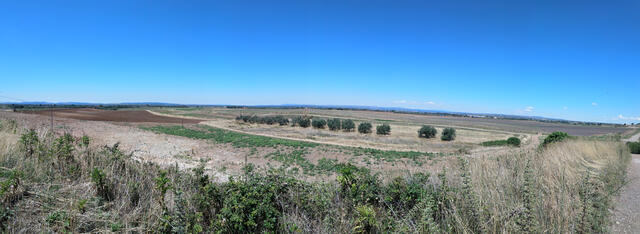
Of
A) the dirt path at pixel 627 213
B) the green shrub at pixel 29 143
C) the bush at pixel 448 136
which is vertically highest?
the green shrub at pixel 29 143

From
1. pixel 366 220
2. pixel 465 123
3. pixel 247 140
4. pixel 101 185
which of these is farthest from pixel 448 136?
pixel 465 123

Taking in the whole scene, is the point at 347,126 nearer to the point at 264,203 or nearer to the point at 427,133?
the point at 427,133

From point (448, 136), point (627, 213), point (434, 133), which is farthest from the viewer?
point (434, 133)

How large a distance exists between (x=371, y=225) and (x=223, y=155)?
18672mm

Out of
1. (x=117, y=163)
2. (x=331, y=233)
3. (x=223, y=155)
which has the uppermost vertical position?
(x=117, y=163)

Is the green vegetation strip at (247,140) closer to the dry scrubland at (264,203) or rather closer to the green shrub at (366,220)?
the dry scrubland at (264,203)

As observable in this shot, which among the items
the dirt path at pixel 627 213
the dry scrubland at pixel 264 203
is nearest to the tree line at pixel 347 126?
the dirt path at pixel 627 213

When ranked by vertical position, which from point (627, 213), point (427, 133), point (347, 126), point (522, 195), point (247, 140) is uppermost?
point (522, 195)

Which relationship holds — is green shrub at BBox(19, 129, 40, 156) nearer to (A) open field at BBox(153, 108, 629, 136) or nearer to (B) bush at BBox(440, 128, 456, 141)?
(B) bush at BBox(440, 128, 456, 141)

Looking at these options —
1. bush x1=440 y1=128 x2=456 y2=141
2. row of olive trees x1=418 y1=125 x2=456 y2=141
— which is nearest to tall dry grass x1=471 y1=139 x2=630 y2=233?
bush x1=440 y1=128 x2=456 y2=141

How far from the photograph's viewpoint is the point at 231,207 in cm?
289

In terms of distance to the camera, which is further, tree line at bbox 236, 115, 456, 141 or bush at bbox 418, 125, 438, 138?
bush at bbox 418, 125, 438, 138

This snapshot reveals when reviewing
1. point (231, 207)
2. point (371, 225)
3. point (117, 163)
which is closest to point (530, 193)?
point (371, 225)

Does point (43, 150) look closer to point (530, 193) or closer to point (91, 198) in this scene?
point (91, 198)
